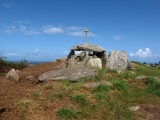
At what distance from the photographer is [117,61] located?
21.3 m

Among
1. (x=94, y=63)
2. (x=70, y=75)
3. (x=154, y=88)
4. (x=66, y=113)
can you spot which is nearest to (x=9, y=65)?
(x=94, y=63)

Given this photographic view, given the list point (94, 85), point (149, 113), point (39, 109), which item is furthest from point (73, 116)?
point (94, 85)

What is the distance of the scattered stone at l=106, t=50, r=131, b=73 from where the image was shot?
2059 centimetres

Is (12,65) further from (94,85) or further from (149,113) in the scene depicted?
(149,113)

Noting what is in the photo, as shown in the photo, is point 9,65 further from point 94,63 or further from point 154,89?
point 154,89

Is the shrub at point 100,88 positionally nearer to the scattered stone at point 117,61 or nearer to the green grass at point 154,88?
the green grass at point 154,88

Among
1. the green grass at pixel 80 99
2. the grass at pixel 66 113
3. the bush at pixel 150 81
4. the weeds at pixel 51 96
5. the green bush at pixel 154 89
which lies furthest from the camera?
the bush at pixel 150 81

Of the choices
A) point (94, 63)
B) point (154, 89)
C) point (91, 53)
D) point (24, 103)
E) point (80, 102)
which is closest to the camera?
point (24, 103)

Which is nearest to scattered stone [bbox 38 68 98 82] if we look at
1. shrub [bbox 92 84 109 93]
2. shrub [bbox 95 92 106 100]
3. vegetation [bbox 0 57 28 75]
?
shrub [bbox 92 84 109 93]

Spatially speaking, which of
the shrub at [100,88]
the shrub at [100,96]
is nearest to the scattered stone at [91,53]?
the shrub at [100,88]

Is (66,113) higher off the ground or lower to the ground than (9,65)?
lower

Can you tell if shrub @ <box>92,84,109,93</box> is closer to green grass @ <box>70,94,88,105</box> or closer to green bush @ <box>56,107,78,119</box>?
green grass @ <box>70,94,88,105</box>

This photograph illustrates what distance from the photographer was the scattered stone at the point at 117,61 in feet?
67.6

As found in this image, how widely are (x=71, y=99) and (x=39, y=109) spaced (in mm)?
1760
